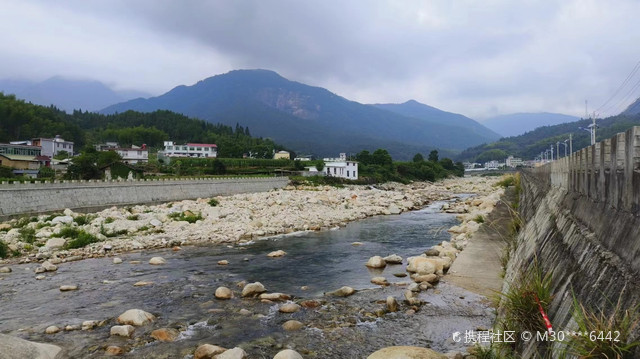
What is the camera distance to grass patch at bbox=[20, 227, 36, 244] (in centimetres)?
1841

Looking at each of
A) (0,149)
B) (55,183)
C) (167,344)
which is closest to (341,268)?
(167,344)

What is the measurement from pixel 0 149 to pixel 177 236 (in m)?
50.3

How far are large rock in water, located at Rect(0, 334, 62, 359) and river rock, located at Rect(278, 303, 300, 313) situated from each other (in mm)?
4661

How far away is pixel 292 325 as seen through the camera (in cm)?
827

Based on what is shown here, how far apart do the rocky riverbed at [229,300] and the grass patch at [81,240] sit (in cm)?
→ 37

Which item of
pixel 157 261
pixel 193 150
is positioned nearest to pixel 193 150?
pixel 193 150

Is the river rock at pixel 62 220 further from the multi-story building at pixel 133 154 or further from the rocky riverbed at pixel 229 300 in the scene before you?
the multi-story building at pixel 133 154

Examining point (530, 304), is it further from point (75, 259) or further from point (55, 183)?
point (55, 183)

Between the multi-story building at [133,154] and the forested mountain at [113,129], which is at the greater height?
the forested mountain at [113,129]

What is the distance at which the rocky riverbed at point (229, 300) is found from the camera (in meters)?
7.57

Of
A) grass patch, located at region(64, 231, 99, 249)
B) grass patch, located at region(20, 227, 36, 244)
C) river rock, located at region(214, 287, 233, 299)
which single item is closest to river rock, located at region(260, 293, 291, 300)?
river rock, located at region(214, 287, 233, 299)

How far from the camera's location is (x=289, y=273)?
13.2 m

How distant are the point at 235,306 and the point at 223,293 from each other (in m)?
0.86

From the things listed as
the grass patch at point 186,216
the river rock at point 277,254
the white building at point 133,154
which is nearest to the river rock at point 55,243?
the grass patch at point 186,216
